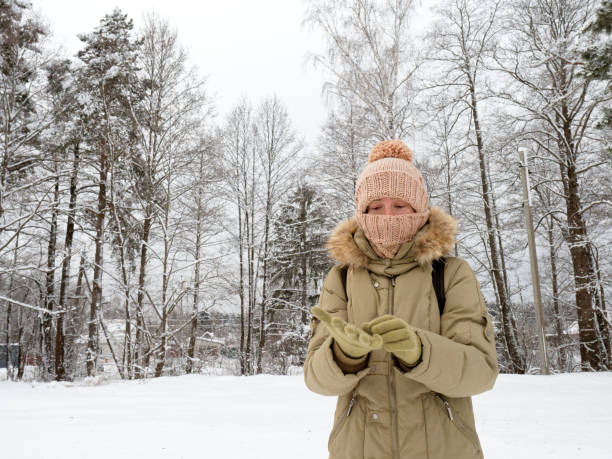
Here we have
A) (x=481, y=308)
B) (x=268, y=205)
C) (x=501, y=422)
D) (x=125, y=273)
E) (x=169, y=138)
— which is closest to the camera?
(x=481, y=308)

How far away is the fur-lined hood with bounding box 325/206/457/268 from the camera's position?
1.40 m

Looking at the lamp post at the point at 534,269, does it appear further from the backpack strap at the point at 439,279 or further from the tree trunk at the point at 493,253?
the backpack strap at the point at 439,279

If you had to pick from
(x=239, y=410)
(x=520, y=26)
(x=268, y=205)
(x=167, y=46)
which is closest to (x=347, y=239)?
(x=239, y=410)

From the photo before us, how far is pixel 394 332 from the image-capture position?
1.05 m

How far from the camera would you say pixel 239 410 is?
556 cm

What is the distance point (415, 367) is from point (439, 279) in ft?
1.22

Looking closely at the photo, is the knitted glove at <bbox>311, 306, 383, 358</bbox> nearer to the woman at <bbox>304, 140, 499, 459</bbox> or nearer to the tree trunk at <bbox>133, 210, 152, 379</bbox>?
the woman at <bbox>304, 140, 499, 459</bbox>

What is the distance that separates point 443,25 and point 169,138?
9046 mm

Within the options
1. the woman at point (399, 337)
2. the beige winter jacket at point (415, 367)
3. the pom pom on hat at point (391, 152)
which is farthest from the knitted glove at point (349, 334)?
the pom pom on hat at point (391, 152)

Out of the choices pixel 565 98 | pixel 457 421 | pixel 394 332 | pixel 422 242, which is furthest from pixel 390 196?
pixel 565 98

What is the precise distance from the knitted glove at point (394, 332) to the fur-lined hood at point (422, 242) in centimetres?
39

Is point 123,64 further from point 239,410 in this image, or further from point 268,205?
point 239,410

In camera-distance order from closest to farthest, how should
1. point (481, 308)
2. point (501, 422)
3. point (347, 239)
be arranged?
point (481, 308), point (347, 239), point (501, 422)

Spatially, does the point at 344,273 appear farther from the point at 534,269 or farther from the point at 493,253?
the point at 493,253
